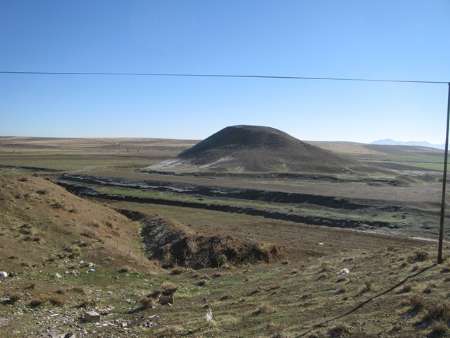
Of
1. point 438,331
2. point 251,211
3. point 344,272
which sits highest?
point 438,331

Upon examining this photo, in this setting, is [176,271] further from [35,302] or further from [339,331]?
[339,331]

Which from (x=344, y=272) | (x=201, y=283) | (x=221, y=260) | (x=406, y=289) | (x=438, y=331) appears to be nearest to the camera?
(x=438, y=331)

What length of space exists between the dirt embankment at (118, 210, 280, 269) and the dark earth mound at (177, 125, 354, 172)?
56.9 meters

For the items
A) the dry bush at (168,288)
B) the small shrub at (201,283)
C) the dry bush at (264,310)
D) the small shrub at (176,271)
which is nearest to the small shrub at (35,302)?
the dry bush at (168,288)

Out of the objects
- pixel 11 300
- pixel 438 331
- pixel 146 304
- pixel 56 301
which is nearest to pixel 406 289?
pixel 438 331

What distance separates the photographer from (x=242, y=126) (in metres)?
123

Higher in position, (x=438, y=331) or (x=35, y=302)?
(x=438, y=331)

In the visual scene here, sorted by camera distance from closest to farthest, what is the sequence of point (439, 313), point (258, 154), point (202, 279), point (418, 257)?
point (439, 313) < point (418, 257) < point (202, 279) < point (258, 154)

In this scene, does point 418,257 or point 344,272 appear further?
point 418,257

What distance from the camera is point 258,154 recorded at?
318 ft

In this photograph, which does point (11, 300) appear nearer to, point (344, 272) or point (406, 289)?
point (344, 272)

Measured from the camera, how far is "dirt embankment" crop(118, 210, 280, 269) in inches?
989

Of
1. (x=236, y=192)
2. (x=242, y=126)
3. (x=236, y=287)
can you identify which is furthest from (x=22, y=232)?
(x=242, y=126)

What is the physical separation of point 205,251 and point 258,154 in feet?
236
